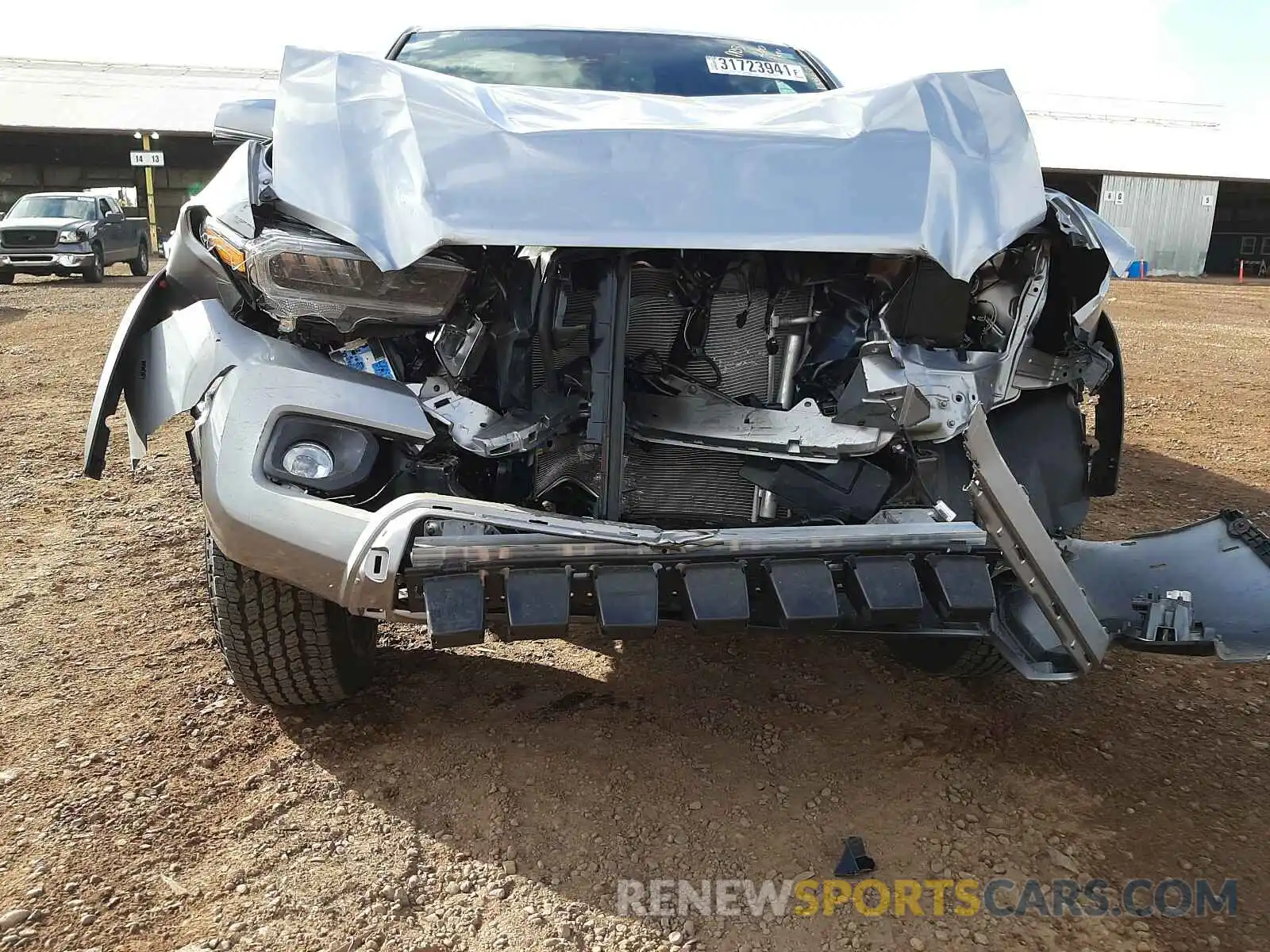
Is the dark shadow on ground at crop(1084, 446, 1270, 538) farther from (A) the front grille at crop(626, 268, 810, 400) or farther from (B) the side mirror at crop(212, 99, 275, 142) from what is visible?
(B) the side mirror at crop(212, 99, 275, 142)

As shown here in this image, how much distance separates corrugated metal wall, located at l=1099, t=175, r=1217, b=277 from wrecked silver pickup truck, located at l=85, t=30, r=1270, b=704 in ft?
98.9

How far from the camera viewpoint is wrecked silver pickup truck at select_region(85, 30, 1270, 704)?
1964 millimetres

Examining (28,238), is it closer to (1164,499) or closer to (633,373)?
(633,373)

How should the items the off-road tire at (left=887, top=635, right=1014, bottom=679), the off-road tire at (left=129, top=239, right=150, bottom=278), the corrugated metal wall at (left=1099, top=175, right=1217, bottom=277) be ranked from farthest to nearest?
the corrugated metal wall at (left=1099, top=175, right=1217, bottom=277)
the off-road tire at (left=129, top=239, right=150, bottom=278)
the off-road tire at (left=887, top=635, right=1014, bottom=679)

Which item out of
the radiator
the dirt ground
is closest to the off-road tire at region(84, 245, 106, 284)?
the dirt ground

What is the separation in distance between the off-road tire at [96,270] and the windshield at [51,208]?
79 cm

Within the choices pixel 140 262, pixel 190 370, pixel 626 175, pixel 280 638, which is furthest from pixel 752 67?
pixel 140 262

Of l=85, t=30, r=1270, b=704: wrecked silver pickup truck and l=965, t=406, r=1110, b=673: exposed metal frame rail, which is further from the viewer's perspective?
l=965, t=406, r=1110, b=673: exposed metal frame rail

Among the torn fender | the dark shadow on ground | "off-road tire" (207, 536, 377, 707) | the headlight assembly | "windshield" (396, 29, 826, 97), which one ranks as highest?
"windshield" (396, 29, 826, 97)

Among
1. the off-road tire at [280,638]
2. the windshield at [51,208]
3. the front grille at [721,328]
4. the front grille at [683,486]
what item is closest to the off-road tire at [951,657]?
the front grille at [683,486]

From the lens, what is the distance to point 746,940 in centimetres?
187

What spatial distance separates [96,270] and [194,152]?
641 inches

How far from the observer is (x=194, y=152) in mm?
30188

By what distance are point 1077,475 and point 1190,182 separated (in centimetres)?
3160
